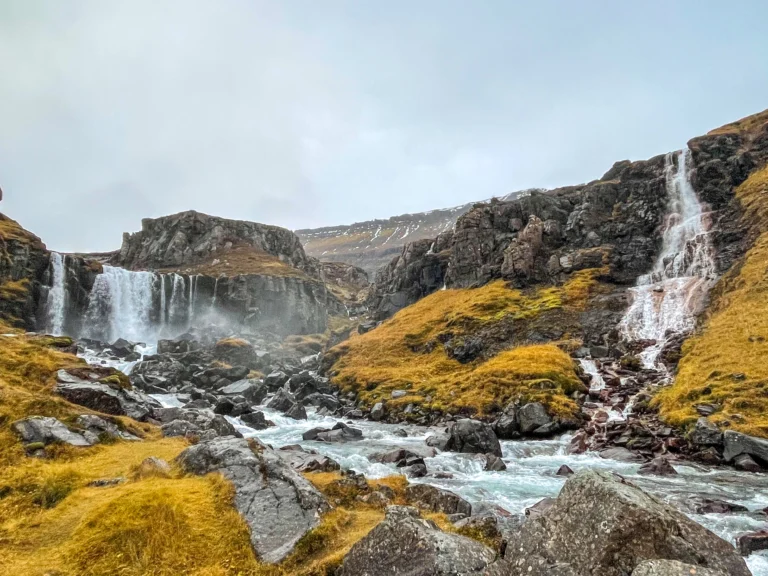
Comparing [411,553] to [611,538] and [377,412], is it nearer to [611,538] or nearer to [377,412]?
[611,538]

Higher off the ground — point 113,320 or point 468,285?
point 468,285

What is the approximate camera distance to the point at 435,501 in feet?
43.1

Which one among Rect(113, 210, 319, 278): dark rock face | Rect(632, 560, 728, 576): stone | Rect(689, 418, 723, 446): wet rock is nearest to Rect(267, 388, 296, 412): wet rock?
Rect(689, 418, 723, 446): wet rock

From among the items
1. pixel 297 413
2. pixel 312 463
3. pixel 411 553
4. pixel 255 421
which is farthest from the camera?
pixel 297 413

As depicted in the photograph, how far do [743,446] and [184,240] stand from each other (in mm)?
126907

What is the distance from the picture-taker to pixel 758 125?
76.2 meters

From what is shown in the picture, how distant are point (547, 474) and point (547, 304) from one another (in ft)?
126

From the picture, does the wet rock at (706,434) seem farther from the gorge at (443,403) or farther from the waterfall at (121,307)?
the waterfall at (121,307)

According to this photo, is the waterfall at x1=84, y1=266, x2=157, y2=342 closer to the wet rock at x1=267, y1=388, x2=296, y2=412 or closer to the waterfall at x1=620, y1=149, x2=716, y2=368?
the wet rock at x1=267, y1=388, x2=296, y2=412

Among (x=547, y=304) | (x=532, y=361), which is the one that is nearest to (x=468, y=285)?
(x=547, y=304)

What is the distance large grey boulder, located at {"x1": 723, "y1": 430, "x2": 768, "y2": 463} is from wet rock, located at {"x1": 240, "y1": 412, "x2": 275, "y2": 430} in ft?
98.6

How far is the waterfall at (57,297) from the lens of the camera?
257ft

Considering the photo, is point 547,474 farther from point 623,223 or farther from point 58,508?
point 623,223

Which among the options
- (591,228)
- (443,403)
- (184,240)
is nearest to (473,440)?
(443,403)
